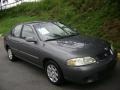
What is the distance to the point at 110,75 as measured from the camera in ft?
23.4

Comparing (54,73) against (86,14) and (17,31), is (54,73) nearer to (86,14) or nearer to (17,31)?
(17,31)

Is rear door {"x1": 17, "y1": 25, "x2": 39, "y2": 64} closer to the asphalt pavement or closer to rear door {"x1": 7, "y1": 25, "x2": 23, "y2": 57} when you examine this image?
rear door {"x1": 7, "y1": 25, "x2": 23, "y2": 57}

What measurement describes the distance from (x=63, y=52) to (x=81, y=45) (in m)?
0.55

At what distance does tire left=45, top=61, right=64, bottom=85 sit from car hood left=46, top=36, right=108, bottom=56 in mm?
476

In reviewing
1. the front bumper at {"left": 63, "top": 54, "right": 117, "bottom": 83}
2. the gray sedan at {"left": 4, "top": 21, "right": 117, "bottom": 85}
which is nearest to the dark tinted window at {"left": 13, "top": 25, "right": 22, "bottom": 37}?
the gray sedan at {"left": 4, "top": 21, "right": 117, "bottom": 85}

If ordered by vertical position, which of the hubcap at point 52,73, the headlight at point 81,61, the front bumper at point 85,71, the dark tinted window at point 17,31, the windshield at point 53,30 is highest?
the windshield at point 53,30

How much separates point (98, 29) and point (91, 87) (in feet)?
18.1

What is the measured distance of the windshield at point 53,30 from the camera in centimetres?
749

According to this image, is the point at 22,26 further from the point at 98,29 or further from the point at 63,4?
the point at 63,4

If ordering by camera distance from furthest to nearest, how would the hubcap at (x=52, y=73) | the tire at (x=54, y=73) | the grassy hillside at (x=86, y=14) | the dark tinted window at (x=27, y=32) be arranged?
the grassy hillside at (x=86, y=14), the dark tinted window at (x=27, y=32), the hubcap at (x=52, y=73), the tire at (x=54, y=73)

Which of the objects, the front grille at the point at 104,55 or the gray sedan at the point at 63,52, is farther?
the front grille at the point at 104,55

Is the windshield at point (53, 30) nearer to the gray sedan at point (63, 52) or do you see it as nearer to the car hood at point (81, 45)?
the gray sedan at point (63, 52)

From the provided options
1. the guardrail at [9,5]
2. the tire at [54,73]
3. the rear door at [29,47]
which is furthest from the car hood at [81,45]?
the guardrail at [9,5]

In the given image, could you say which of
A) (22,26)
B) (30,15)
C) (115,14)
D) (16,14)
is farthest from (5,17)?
(22,26)
